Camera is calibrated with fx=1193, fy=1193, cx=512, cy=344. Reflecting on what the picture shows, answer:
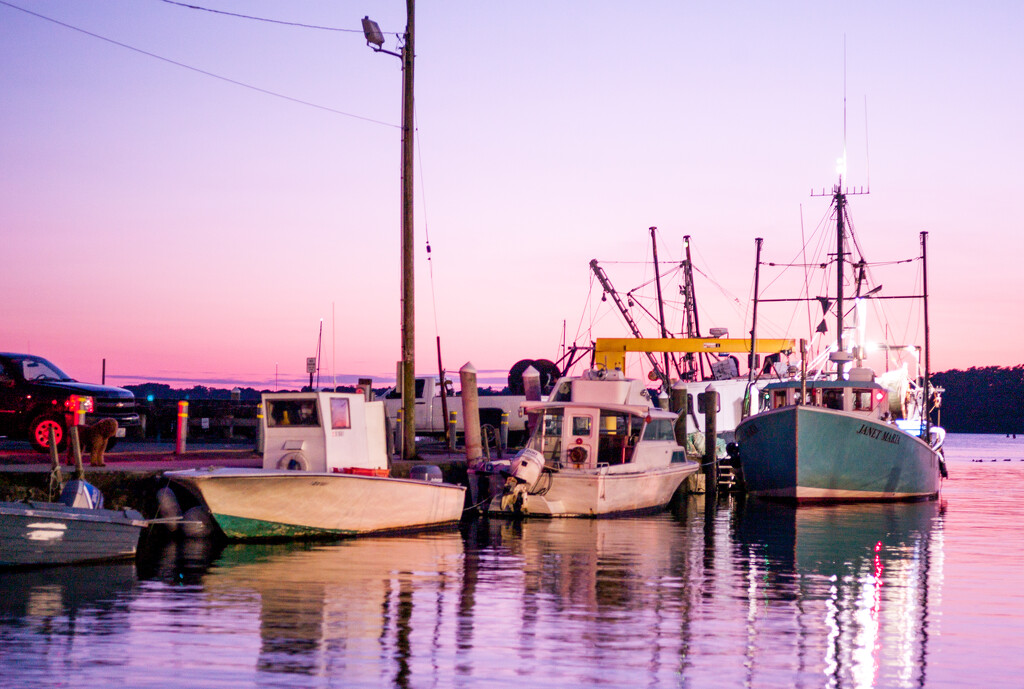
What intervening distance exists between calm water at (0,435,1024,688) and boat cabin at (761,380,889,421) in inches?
486

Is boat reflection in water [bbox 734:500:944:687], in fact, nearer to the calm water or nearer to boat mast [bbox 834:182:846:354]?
the calm water

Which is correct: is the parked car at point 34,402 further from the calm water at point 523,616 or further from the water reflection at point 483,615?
the calm water at point 523,616

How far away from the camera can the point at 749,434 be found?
1359 inches

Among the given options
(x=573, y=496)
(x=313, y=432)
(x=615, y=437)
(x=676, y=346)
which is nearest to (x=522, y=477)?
(x=573, y=496)

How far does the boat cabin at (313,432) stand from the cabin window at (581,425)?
623 centimetres

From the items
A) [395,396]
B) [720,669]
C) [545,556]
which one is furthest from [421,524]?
[395,396]

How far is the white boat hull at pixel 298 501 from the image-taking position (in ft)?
62.4

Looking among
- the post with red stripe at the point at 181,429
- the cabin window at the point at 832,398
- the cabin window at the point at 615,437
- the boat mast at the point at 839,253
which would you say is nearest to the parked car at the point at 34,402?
the post with red stripe at the point at 181,429

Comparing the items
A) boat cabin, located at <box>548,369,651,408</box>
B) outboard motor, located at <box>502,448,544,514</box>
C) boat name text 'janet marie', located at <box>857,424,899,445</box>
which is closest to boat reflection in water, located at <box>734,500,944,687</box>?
boat cabin, located at <box>548,369,651,408</box>

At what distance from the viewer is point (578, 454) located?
25.8 meters

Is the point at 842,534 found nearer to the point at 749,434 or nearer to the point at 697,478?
the point at 749,434

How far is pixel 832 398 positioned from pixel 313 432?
61.3ft

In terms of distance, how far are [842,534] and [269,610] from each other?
15185 mm

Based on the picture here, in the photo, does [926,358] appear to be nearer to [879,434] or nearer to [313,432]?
[879,434]
